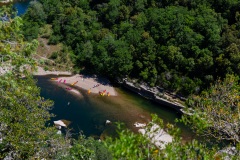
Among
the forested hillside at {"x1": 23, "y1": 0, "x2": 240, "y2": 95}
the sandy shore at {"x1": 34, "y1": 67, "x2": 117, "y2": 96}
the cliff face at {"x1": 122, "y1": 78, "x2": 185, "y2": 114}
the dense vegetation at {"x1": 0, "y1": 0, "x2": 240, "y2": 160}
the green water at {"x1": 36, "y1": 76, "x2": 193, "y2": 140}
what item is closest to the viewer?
the dense vegetation at {"x1": 0, "y1": 0, "x2": 240, "y2": 160}

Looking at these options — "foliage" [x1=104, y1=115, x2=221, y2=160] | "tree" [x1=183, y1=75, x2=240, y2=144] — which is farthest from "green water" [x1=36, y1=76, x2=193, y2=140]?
"foliage" [x1=104, y1=115, x2=221, y2=160]

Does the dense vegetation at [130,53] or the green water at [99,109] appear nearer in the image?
the dense vegetation at [130,53]

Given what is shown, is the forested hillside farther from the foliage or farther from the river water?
the foliage

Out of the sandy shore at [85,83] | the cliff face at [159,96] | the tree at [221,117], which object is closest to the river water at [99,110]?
the cliff face at [159,96]

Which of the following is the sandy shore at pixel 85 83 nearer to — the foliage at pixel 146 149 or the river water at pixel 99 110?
the river water at pixel 99 110

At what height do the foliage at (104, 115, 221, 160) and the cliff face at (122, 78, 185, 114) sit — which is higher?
the foliage at (104, 115, 221, 160)

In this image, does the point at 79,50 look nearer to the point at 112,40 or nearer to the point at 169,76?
the point at 112,40

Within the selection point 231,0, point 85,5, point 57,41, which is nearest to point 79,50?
point 57,41
